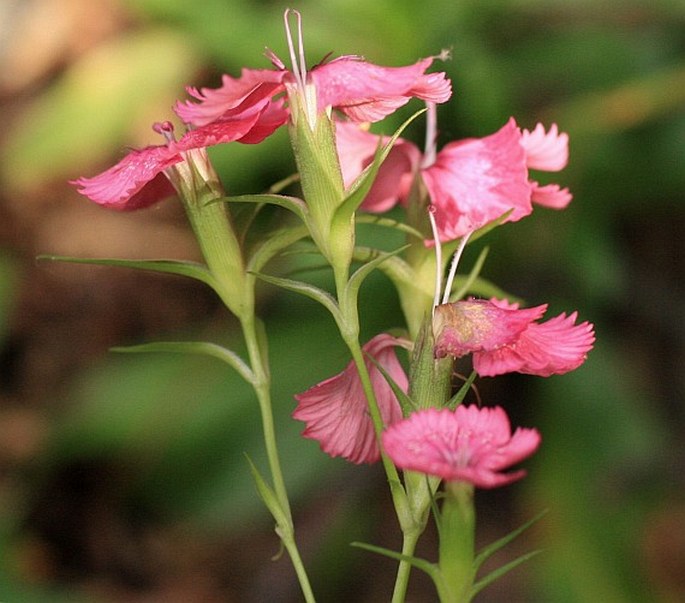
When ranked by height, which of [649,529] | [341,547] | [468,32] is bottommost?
[649,529]

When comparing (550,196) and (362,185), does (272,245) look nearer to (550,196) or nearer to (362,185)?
(362,185)

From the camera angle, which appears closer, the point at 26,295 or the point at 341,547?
the point at 341,547

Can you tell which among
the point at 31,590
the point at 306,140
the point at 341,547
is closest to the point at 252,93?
the point at 306,140

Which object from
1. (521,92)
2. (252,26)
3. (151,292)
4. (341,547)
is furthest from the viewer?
(151,292)

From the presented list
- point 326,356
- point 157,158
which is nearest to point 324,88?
point 157,158

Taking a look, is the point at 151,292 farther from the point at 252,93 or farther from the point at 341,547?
the point at 252,93

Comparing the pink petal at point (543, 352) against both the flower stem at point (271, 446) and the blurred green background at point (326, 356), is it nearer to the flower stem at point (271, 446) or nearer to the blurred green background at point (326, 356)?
the flower stem at point (271, 446)
